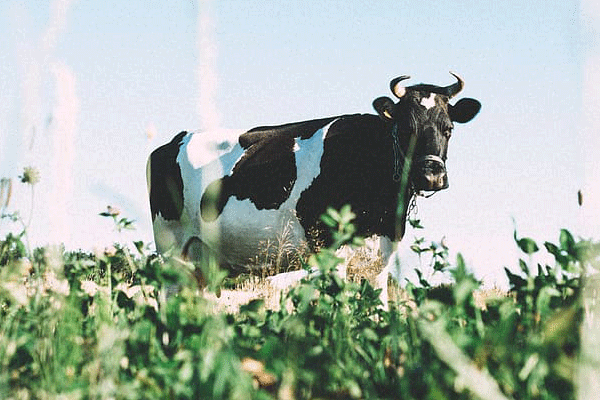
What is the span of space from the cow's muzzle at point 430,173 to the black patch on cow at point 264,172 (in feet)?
4.60

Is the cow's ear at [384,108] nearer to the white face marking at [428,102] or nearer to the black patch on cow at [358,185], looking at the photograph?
the black patch on cow at [358,185]

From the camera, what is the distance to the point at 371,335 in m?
1.95

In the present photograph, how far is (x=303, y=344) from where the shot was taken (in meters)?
1.65

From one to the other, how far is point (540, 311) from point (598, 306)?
0.17m

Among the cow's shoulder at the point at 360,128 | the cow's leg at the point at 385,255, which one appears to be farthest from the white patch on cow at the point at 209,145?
the cow's leg at the point at 385,255

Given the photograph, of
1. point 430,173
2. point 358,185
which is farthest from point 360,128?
point 430,173

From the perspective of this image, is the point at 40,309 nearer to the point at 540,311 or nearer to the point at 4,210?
the point at 4,210

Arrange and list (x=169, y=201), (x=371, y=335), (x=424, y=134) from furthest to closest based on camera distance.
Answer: (x=169, y=201), (x=424, y=134), (x=371, y=335)

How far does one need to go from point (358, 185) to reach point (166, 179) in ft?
8.20

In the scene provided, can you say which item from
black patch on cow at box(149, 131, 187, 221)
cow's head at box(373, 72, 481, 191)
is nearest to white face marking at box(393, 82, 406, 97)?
cow's head at box(373, 72, 481, 191)

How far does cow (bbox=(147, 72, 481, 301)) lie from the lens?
21.6ft

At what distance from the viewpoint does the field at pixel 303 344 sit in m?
1.42

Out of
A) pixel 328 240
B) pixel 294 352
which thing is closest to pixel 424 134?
pixel 328 240

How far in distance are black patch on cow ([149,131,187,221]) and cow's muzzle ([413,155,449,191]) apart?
9.54ft
